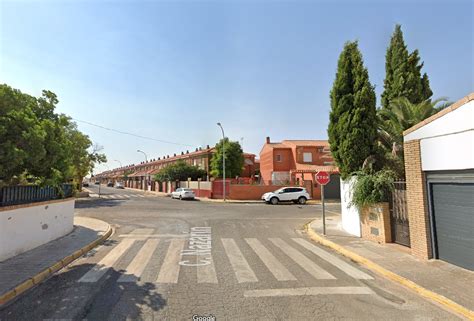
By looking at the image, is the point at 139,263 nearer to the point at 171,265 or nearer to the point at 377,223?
the point at 171,265

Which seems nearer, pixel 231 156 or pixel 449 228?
pixel 449 228

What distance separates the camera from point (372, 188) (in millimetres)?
10383

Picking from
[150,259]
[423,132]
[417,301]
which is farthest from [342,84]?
[150,259]

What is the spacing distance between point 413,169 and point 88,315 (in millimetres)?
8428

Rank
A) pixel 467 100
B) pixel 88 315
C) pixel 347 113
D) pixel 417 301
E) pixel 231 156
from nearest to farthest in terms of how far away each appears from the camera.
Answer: pixel 88 315 < pixel 417 301 < pixel 467 100 < pixel 347 113 < pixel 231 156

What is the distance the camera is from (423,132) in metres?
7.96

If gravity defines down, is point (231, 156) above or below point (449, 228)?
above

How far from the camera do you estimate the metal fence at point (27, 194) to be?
7.99 m

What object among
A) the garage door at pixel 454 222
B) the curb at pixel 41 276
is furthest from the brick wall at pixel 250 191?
the garage door at pixel 454 222

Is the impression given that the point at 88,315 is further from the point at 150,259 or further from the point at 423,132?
the point at 423,132

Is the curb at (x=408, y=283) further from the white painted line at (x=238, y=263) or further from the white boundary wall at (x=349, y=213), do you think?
the white painted line at (x=238, y=263)

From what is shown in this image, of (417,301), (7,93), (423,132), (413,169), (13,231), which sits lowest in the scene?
(417,301)

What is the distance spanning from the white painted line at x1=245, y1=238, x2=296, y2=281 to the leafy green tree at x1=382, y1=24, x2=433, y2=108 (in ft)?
38.3

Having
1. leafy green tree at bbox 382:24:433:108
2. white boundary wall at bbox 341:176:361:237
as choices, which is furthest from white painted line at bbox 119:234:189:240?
leafy green tree at bbox 382:24:433:108
